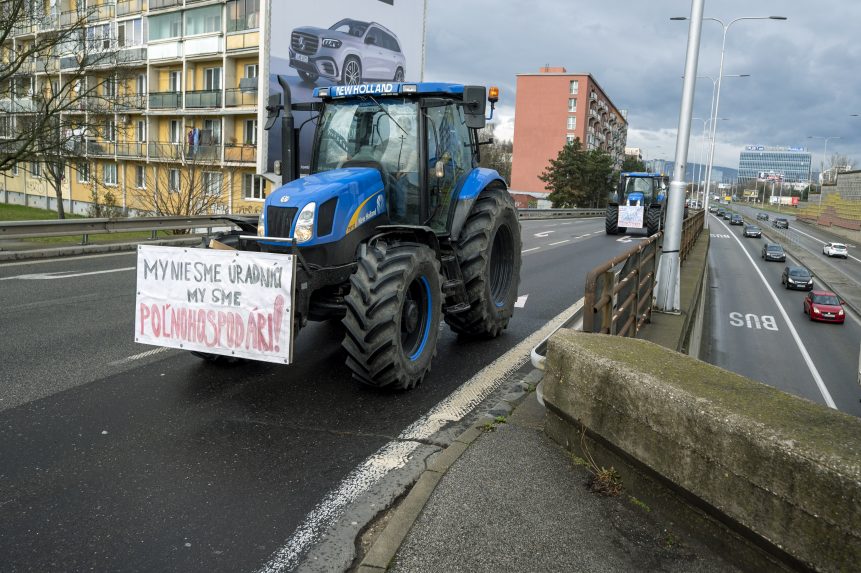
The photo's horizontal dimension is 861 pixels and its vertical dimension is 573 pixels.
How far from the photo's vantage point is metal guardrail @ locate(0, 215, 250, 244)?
13.2 m

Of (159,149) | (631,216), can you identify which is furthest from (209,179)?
(159,149)

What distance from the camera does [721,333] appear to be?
27812mm

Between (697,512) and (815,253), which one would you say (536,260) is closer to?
(697,512)

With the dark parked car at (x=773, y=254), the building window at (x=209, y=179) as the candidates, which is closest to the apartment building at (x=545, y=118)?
the dark parked car at (x=773, y=254)

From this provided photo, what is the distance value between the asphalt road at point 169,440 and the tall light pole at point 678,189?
103 inches

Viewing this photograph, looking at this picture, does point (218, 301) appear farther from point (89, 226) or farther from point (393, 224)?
point (89, 226)

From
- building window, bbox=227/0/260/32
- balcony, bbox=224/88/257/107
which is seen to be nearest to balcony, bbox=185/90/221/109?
balcony, bbox=224/88/257/107

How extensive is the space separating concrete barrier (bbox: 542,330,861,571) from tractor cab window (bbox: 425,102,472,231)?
109 inches

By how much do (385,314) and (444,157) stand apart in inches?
97.1

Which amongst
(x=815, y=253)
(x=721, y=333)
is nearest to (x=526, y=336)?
(x=721, y=333)

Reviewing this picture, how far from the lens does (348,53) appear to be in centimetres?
4316

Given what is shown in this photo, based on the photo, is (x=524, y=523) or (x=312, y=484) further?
(x=312, y=484)

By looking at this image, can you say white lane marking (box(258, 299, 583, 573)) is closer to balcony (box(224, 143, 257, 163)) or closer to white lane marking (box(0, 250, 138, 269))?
white lane marking (box(0, 250, 138, 269))

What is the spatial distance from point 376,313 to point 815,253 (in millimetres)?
63148
